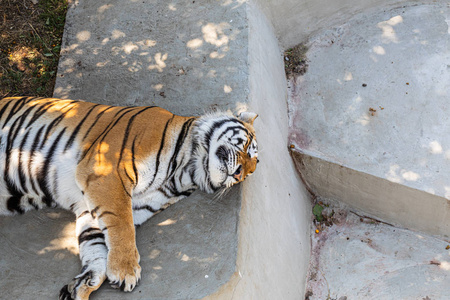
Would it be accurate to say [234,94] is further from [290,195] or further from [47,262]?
[47,262]

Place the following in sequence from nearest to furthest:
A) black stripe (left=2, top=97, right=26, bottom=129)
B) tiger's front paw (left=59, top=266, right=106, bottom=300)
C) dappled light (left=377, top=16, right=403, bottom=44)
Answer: tiger's front paw (left=59, top=266, right=106, bottom=300) → black stripe (left=2, top=97, right=26, bottom=129) → dappled light (left=377, top=16, right=403, bottom=44)

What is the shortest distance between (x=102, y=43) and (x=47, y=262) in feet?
7.09

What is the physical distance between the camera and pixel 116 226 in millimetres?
2662

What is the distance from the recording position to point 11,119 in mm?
3137

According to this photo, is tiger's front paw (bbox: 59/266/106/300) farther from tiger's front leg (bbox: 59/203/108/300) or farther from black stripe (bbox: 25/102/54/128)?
black stripe (bbox: 25/102/54/128)

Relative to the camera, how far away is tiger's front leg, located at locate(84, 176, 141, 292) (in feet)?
8.52

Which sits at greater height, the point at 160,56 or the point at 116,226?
the point at 160,56

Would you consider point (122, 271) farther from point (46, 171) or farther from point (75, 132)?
point (75, 132)

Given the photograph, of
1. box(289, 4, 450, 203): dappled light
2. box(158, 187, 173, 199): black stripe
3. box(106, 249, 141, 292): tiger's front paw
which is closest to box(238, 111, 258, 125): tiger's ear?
box(158, 187, 173, 199): black stripe

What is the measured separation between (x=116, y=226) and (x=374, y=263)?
8.09 ft

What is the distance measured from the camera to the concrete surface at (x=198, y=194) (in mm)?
2822

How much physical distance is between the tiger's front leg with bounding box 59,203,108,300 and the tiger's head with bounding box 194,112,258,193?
769mm

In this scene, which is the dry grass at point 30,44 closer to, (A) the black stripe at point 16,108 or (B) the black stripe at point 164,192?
(A) the black stripe at point 16,108

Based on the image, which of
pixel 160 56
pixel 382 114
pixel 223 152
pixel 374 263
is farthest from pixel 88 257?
pixel 382 114
